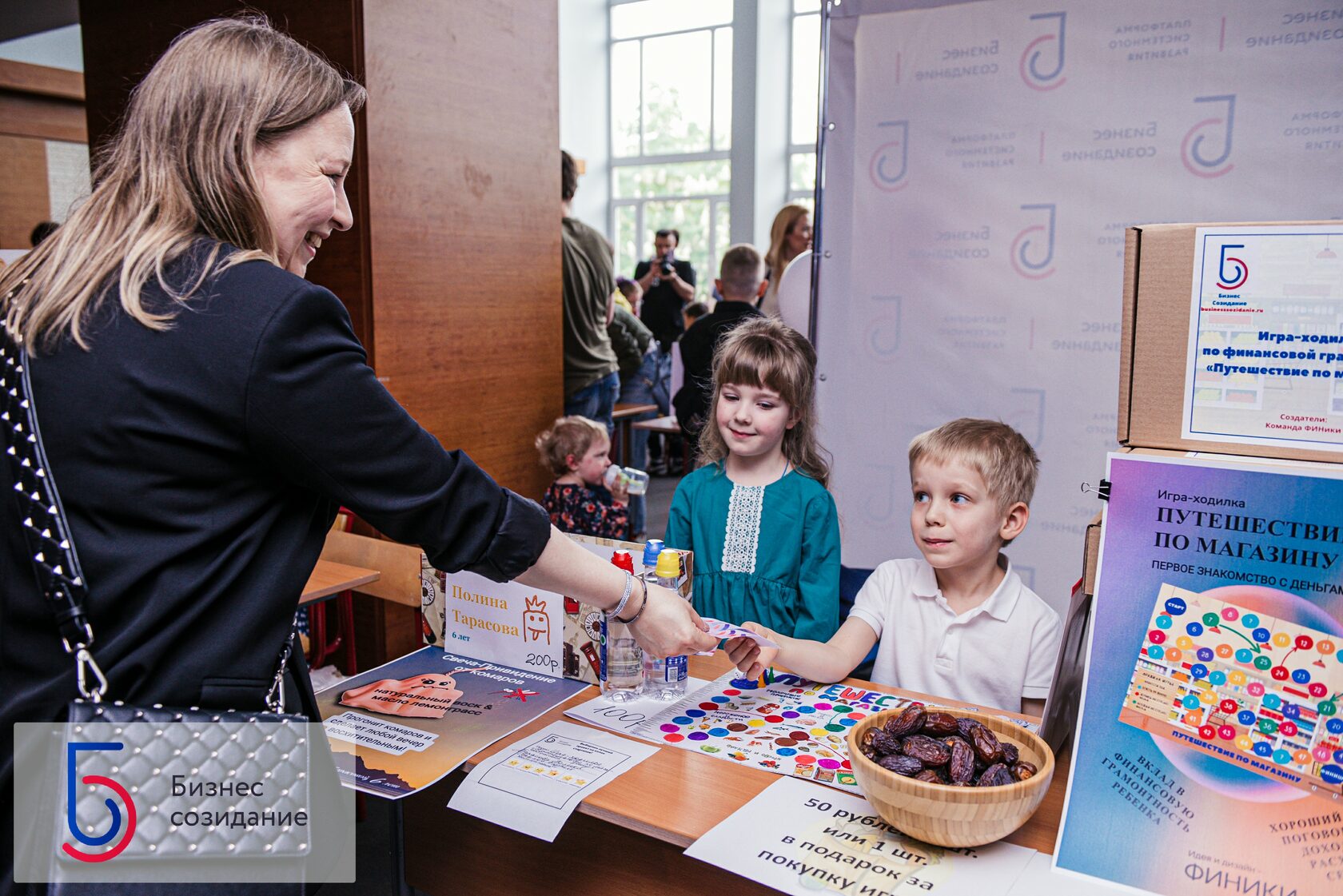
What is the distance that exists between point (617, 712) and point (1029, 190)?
2270 millimetres

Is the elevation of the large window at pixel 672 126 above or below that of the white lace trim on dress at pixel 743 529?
above

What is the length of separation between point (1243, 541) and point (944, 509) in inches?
27.4

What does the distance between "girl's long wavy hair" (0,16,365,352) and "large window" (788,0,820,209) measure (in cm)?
1133

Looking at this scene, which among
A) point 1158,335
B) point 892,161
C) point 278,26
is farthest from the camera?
point 278,26

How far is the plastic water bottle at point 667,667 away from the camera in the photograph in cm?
158

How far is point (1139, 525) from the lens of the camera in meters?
1.12

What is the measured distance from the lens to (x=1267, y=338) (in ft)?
3.66

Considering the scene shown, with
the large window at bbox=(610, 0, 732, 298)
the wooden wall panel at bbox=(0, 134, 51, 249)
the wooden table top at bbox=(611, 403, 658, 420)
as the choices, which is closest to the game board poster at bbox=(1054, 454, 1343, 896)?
the wooden table top at bbox=(611, 403, 658, 420)

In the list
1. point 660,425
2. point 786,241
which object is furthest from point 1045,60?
point 660,425

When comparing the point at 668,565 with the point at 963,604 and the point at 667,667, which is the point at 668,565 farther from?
the point at 963,604

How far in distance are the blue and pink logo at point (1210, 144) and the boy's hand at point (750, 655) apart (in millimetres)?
2087

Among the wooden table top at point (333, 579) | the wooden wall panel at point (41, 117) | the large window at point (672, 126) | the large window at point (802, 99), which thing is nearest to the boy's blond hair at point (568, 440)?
the wooden table top at point (333, 579)

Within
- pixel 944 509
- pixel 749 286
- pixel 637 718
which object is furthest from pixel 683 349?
pixel 637 718

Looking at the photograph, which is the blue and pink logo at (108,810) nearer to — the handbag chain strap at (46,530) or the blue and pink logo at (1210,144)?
the handbag chain strap at (46,530)
